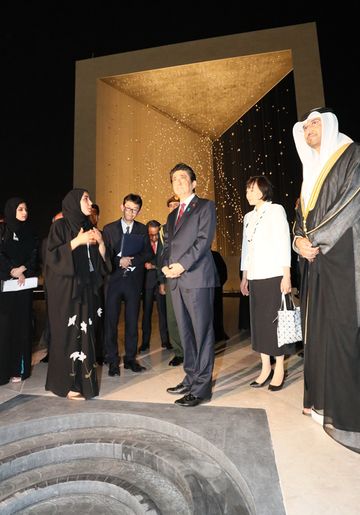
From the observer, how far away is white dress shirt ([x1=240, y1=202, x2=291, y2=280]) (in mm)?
2355

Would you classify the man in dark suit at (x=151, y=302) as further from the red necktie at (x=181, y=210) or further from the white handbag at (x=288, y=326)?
the white handbag at (x=288, y=326)

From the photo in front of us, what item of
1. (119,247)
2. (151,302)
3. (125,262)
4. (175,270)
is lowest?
(151,302)

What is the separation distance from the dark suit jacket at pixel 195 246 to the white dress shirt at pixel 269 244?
0.35m

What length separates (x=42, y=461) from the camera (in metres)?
1.76

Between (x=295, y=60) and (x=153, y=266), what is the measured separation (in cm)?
444

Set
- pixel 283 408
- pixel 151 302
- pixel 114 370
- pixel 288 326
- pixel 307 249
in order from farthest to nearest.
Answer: pixel 151 302 < pixel 114 370 < pixel 288 326 < pixel 283 408 < pixel 307 249

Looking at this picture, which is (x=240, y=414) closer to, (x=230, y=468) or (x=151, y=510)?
(x=230, y=468)

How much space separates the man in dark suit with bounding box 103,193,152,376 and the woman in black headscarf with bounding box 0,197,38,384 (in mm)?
684

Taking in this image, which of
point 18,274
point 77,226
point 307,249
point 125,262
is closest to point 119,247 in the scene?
point 125,262

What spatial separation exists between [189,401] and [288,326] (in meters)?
0.82

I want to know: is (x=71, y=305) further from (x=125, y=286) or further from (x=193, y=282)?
(x=193, y=282)

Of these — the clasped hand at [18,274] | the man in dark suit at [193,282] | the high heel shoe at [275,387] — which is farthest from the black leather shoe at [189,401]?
the clasped hand at [18,274]

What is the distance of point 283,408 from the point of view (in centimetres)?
204

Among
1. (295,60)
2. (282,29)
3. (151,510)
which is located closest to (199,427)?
(151,510)
